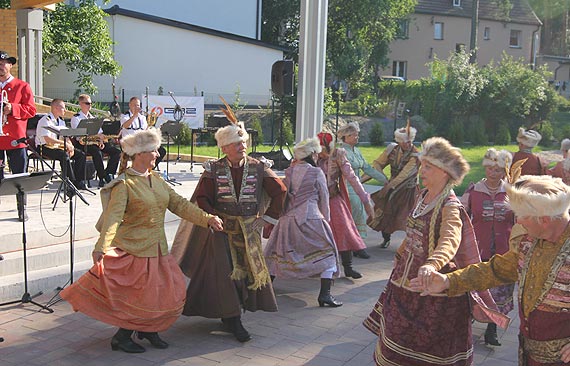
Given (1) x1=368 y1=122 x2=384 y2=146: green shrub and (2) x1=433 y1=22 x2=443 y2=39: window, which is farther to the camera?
(2) x1=433 y1=22 x2=443 y2=39: window

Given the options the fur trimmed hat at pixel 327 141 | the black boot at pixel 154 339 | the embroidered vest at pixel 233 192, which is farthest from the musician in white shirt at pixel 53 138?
the black boot at pixel 154 339

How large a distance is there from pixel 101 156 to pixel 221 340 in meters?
7.00

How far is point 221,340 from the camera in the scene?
6168mm

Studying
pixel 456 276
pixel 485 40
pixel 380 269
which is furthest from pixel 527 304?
pixel 485 40

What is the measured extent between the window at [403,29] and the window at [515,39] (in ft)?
33.4

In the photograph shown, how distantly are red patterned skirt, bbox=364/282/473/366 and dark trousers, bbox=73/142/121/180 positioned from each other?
27.7ft

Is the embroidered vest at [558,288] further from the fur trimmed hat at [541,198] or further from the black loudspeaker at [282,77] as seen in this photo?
the black loudspeaker at [282,77]

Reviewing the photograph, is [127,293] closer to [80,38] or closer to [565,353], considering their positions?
[565,353]

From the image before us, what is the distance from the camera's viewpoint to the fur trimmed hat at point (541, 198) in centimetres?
346

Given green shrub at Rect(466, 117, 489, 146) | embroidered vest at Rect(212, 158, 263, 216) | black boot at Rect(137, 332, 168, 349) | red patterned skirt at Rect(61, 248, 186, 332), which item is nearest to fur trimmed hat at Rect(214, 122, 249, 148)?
embroidered vest at Rect(212, 158, 263, 216)

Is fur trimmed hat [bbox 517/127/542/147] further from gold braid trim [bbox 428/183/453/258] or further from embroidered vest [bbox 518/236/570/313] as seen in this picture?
embroidered vest [bbox 518/236/570/313]

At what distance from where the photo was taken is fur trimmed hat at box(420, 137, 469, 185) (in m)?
4.45

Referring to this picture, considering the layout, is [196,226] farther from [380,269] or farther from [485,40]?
[485,40]

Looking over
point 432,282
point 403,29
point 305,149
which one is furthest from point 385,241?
point 403,29
